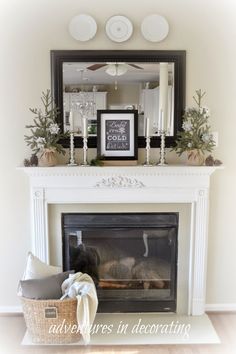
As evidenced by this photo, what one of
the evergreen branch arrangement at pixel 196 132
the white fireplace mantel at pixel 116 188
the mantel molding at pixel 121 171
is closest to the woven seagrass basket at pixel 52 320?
the white fireplace mantel at pixel 116 188

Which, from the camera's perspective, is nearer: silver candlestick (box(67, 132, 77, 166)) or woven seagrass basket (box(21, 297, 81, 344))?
woven seagrass basket (box(21, 297, 81, 344))

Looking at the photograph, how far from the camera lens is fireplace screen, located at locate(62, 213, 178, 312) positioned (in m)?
2.93

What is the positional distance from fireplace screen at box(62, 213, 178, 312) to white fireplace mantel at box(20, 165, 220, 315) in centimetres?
16

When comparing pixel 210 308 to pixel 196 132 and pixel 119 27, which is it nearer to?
pixel 196 132

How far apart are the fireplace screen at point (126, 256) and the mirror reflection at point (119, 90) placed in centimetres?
68

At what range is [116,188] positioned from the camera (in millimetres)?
2816

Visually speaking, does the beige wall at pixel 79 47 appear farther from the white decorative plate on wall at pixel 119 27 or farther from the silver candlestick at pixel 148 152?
the silver candlestick at pixel 148 152

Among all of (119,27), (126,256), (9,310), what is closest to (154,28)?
(119,27)

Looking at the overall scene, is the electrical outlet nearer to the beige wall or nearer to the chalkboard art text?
the beige wall

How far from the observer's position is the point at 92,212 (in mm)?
2918

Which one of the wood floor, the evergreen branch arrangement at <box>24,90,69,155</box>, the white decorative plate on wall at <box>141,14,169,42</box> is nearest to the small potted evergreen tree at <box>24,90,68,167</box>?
the evergreen branch arrangement at <box>24,90,69,155</box>

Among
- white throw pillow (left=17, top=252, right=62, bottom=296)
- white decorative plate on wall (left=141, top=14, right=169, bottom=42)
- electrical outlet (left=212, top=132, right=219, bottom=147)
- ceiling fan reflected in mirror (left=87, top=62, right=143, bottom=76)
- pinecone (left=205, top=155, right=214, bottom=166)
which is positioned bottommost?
white throw pillow (left=17, top=252, right=62, bottom=296)

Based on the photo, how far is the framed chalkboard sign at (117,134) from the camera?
283 cm

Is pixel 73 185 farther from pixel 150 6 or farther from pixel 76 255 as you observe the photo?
pixel 150 6
